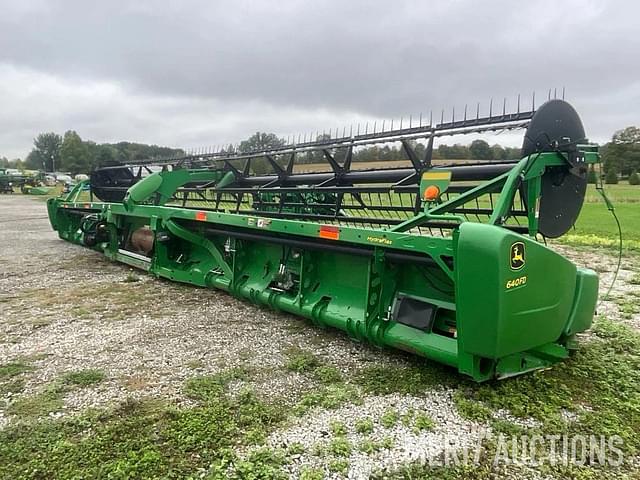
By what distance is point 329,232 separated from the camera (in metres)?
3.70

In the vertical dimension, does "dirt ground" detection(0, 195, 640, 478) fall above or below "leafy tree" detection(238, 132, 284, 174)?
below

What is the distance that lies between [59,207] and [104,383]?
7.30 meters

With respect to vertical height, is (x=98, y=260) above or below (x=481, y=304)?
below

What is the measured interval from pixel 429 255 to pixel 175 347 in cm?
209

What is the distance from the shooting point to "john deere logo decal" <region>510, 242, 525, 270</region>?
8.44 feet

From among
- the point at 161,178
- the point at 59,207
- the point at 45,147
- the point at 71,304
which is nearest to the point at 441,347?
the point at 71,304

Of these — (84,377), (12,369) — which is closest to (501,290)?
(84,377)

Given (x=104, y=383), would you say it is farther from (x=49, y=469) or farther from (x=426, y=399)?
(x=426, y=399)

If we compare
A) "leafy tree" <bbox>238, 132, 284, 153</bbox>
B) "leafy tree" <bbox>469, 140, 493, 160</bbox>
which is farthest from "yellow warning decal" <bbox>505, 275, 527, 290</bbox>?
"leafy tree" <bbox>238, 132, 284, 153</bbox>

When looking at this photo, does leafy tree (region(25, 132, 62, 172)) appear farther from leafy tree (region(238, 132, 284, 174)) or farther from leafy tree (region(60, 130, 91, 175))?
leafy tree (region(238, 132, 284, 174))

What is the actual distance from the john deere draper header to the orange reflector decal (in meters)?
0.01

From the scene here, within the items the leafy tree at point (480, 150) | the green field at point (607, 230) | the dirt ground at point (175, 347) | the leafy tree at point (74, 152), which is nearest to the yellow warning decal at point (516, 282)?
the dirt ground at point (175, 347)

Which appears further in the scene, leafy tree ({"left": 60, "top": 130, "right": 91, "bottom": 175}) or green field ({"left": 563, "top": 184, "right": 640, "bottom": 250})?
leafy tree ({"left": 60, "top": 130, "right": 91, "bottom": 175})

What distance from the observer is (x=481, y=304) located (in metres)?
2.61
